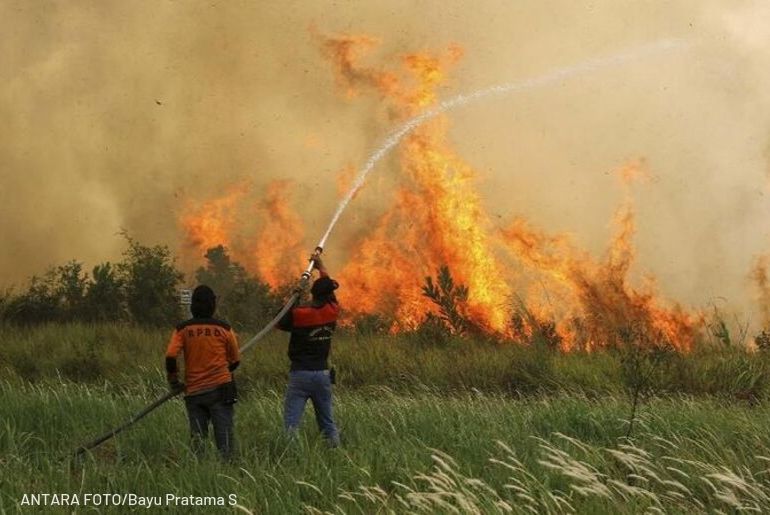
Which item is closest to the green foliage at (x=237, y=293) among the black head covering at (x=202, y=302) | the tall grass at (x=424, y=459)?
the tall grass at (x=424, y=459)

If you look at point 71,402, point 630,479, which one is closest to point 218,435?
point 71,402

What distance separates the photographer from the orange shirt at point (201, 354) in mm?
6996

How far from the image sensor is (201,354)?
700 centimetres

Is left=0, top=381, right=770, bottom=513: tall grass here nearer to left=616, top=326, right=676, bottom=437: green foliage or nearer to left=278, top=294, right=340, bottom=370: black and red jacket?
left=616, top=326, right=676, bottom=437: green foliage

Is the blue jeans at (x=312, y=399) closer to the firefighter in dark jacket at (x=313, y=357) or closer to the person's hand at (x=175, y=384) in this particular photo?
the firefighter in dark jacket at (x=313, y=357)

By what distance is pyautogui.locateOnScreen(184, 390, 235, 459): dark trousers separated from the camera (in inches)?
274

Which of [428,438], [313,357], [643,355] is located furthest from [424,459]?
[643,355]

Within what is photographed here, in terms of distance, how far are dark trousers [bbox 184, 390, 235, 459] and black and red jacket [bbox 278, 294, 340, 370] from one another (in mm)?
947

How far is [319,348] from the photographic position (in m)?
7.75

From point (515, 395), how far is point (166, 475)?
7.57 meters

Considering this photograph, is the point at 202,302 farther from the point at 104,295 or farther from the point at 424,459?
the point at 104,295

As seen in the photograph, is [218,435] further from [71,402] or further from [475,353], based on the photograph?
[475,353]

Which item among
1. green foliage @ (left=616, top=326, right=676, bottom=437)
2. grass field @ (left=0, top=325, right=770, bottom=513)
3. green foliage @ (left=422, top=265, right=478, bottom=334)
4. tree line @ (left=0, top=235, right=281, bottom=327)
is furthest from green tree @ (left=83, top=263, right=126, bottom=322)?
green foliage @ (left=616, top=326, right=676, bottom=437)

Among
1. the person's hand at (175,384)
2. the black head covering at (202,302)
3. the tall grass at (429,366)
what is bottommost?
the tall grass at (429,366)
